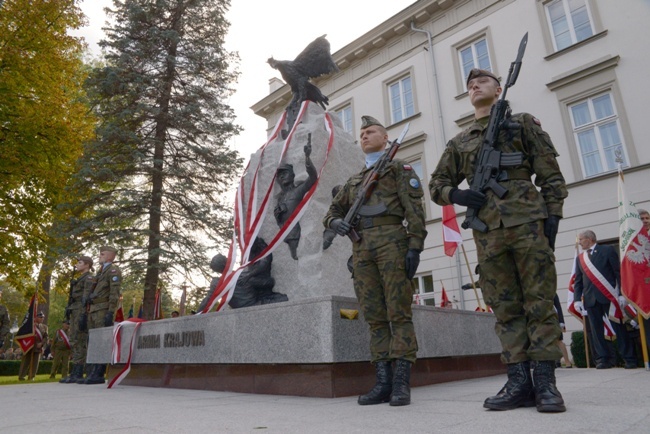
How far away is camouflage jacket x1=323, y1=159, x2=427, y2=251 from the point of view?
11.3ft

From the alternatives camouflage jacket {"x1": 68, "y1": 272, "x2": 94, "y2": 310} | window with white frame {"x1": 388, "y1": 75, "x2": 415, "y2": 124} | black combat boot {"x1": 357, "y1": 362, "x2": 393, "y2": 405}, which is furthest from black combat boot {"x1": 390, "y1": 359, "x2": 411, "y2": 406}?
window with white frame {"x1": 388, "y1": 75, "x2": 415, "y2": 124}

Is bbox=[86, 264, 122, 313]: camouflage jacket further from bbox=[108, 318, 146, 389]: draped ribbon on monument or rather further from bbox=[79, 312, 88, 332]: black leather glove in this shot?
bbox=[108, 318, 146, 389]: draped ribbon on monument

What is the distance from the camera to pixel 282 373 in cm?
400

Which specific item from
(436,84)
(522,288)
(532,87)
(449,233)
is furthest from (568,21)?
(522,288)

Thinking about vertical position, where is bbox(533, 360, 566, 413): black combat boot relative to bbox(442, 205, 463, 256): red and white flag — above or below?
below

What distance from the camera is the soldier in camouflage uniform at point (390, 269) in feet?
10.9

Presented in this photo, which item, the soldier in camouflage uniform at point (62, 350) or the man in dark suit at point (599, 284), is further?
the soldier in camouflage uniform at point (62, 350)

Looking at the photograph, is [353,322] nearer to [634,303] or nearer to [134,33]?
[634,303]

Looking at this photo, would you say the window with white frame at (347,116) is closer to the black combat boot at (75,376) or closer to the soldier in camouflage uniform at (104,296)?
the soldier in camouflage uniform at (104,296)

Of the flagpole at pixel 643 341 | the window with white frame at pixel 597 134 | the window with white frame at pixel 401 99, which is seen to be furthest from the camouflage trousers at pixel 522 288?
the window with white frame at pixel 401 99

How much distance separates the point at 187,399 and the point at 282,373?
81 cm

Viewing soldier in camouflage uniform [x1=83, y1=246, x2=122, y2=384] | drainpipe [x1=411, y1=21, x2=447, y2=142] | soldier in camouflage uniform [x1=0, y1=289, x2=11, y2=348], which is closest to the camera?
soldier in camouflage uniform [x1=83, y1=246, x2=122, y2=384]

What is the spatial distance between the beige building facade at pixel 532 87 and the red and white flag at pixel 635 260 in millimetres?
2633

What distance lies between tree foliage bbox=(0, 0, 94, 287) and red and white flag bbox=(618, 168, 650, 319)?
42.0 feet
